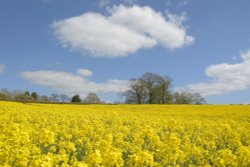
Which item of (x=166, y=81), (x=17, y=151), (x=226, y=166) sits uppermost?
(x=166, y=81)

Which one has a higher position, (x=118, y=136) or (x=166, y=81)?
(x=166, y=81)

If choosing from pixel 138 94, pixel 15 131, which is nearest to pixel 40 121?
pixel 15 131

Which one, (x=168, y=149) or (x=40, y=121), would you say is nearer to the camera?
(x=168, y=149)

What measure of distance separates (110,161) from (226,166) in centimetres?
416

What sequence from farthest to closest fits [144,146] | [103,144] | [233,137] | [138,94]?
[138,94]
[233,137]
[144,146]
[103,144]

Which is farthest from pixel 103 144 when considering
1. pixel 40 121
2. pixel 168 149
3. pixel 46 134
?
pixel 40 121

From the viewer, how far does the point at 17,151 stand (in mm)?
6660

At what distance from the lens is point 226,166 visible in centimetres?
958

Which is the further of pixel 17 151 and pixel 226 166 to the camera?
pixel 226 166

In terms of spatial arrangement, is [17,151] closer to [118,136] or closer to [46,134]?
[46,134]

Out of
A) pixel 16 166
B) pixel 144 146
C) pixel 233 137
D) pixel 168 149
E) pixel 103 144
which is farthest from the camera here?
pixel 233 137

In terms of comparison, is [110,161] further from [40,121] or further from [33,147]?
[40,121]

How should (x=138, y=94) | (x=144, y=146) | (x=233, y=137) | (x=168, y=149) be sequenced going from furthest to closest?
(x=138, y=94)
(x=233, y=137)
(x=144, y=146)
(x=168, y=149)

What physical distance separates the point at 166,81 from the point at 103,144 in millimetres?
76779
